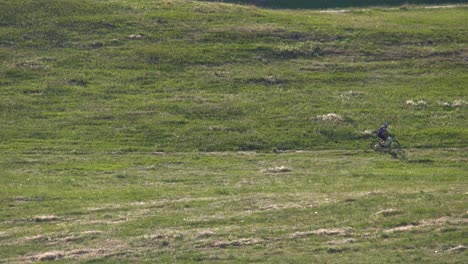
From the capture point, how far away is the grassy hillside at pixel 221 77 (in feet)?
167

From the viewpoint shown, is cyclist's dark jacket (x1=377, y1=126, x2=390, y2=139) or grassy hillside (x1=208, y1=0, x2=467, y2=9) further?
grassy hillside (x1=208, y1=0, x2=467, y2=9)

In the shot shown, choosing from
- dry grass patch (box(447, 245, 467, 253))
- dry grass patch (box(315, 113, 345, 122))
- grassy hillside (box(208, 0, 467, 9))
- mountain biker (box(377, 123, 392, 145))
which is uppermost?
grassy hillside (box(208, 0, 467, 9))

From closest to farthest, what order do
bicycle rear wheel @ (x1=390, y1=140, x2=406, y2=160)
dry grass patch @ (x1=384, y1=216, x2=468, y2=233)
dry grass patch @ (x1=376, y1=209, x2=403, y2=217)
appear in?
dry grass patch @ (x1=384, y1=216, x2=468, y2=233)
dry grass patch @ (x1=376, y1=209, x2=403, y2=217)
bicycle rear wheel @ (x1=390, y1=140, x2=406, y2=160)

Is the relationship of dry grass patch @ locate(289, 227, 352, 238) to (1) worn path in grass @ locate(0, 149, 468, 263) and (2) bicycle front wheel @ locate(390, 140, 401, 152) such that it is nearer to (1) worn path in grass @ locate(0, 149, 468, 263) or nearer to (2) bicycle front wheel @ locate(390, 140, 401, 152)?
(1) worn path in grass @ locate(0, 149, 468, 263)

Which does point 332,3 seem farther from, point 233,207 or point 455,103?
point 233,207

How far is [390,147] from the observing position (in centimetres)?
4838

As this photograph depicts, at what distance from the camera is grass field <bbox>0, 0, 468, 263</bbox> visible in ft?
105

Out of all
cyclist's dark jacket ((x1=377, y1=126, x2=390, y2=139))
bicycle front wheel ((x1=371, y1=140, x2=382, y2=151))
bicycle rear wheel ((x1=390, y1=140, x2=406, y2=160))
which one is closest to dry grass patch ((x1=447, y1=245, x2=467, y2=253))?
bicycle rear wheel ((x1=390, y1=140, x2=406, y2=160))

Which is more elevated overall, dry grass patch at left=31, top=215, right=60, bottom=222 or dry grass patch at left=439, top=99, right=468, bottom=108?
dry grass patch at left=31, top=215, right=60, bottom=222

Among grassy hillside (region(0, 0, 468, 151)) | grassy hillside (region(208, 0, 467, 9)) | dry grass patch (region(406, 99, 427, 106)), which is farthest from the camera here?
grassy hillside (region(208, 0, 467, 9))

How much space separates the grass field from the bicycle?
55 cm

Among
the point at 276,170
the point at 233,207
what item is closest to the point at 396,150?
the point at 276,170

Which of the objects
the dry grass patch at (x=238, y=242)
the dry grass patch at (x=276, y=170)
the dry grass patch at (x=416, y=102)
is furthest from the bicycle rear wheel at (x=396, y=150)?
the dry grass patch at (x=238, y=242)

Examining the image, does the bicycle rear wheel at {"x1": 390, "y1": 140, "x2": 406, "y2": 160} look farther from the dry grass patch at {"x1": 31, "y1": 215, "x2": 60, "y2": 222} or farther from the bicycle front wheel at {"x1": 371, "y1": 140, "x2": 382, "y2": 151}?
the dry grass patch at {"x1": 31, "y1": 215, "x2": 60, "y2": 222}
